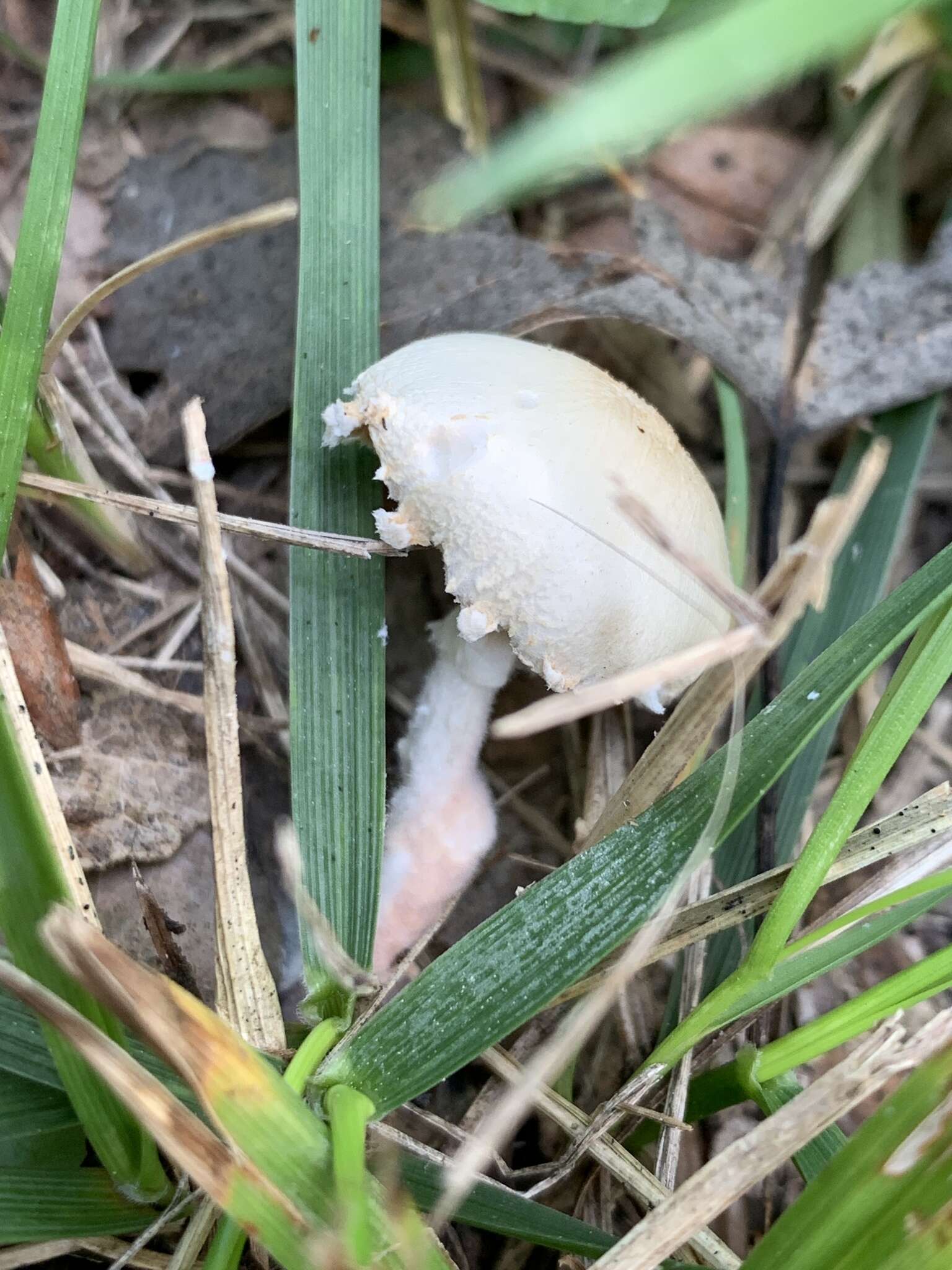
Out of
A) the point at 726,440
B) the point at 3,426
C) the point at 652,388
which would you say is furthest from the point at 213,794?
the point at 652,388

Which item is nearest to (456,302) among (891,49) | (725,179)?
(725,179)

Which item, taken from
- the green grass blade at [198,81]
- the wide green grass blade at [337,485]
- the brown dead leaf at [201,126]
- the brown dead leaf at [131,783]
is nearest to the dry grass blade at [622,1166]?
the wide green grass blade at [337,485]

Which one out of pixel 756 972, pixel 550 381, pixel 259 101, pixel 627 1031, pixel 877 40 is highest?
pixel 259 101

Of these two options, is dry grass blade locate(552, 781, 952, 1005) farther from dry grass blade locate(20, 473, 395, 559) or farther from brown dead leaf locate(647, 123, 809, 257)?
brown dead leaf locate(647, 123, 809, 257)

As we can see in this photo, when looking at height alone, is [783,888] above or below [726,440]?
below

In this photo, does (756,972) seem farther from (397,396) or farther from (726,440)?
(726,440)

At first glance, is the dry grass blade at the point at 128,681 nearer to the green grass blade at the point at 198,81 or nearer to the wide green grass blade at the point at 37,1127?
the wide green grass blade at the point at 37,1127
